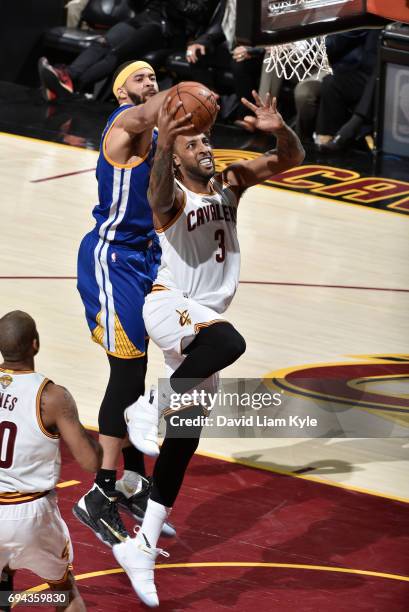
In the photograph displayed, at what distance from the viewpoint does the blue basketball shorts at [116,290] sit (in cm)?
605

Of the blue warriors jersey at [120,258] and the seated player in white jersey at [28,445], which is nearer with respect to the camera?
the seated player in white jersey at [28,445]

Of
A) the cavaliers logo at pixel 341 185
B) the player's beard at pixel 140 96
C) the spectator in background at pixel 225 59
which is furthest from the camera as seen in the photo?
the spectator in background at pixel 225 59

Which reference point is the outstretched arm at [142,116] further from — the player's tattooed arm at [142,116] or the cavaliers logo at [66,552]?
the cavaliers logo at [66,552]

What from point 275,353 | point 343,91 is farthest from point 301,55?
point 275,353

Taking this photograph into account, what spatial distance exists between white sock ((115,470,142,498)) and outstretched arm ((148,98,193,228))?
1.28 metres

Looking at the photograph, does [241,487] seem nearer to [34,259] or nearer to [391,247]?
[34,259]

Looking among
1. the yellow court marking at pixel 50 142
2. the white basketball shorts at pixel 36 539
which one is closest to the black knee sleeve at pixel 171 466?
the white basketball shorts at pixel 36 539

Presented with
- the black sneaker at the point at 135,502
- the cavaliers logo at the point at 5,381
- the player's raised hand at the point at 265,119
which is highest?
the player's raised hand at the point at 265,119

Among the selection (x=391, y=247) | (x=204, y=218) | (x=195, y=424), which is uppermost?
(x=204, y=218)

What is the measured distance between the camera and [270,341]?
28.7 feet

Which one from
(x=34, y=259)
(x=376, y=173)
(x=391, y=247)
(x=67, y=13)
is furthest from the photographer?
(x=67, y=13)

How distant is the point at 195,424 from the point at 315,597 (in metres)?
0.88

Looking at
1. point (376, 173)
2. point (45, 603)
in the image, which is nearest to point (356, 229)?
point (376, 173)

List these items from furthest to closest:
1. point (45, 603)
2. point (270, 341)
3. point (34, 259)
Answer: point (34, 259) < point (270, 341) < point (45, 603)
